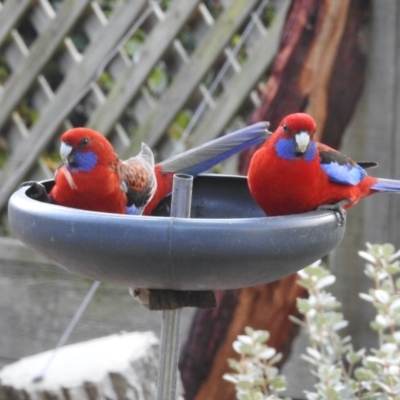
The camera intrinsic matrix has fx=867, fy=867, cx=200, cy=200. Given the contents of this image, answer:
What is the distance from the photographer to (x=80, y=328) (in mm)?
3543

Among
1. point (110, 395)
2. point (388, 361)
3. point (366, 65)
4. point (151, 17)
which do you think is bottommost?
point (110, 395)

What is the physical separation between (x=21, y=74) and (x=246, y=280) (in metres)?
2.29

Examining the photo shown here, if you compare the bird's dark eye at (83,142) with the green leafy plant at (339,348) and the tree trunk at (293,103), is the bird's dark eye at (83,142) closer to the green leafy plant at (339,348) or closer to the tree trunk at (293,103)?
the green leafy plant at (339,348)

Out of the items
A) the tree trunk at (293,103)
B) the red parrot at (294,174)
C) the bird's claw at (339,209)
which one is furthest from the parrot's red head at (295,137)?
the tree trunk at (293,103)

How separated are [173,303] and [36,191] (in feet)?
1.30

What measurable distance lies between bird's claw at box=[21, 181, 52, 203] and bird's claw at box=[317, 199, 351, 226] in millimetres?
608

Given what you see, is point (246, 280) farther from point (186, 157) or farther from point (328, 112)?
point (328, 112)

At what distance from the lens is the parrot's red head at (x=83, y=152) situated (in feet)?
6.44

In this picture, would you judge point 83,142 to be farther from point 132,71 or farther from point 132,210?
point 132,71

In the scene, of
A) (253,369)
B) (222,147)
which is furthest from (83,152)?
(253,369)

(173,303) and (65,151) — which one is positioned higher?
(65,151)

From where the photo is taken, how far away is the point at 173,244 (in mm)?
1464

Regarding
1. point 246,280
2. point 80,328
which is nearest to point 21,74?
point 80,328

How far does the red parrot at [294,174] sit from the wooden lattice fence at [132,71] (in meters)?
1.19
